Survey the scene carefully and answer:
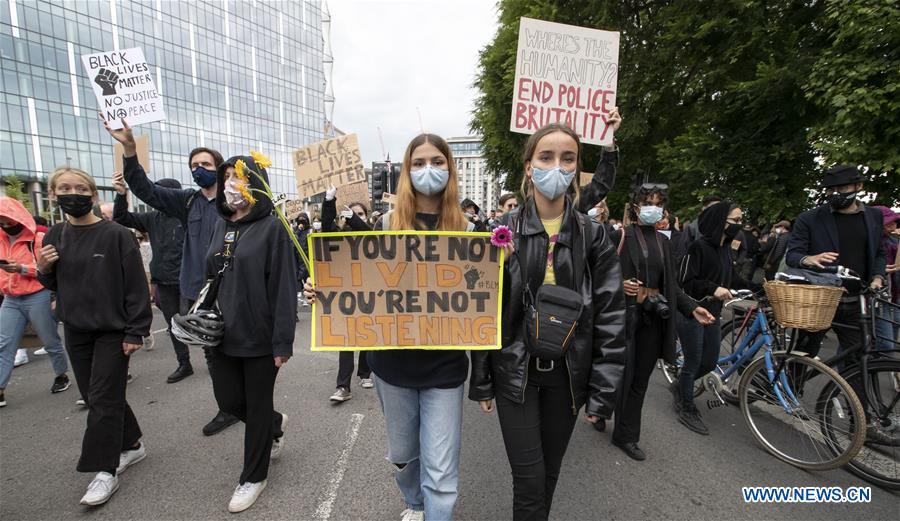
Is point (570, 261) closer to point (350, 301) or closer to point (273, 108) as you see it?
point (350, 301)

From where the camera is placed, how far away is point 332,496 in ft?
8.75

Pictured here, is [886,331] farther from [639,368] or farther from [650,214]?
[650,214]

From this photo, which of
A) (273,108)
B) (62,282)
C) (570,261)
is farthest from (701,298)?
(273,108)

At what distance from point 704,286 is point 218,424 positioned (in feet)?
15.1

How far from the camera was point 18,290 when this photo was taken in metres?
4.11

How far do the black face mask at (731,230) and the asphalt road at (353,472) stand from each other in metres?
1.78

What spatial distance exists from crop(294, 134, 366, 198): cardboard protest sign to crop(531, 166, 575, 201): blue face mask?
3.45 metres

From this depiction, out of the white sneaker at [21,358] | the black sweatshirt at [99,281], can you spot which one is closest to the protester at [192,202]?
the black sweatshirt at [99,281]

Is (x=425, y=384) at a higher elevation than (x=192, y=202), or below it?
below

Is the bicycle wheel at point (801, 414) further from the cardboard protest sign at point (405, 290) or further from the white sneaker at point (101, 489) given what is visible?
the white sneaker at point (101, 489)

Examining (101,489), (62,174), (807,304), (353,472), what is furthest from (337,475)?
(807,304)

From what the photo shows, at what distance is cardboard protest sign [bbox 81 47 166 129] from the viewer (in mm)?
4352

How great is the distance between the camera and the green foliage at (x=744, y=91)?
6.66 m

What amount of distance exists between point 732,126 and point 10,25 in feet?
184
